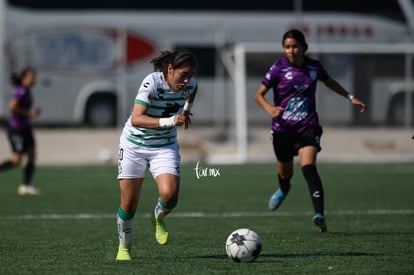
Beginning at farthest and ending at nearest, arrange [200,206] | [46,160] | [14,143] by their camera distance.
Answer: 1. [46,160]
2. [14,143]
3. [200,206]

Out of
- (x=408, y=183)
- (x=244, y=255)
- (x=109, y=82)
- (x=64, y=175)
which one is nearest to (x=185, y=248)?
(x=244, y=255)

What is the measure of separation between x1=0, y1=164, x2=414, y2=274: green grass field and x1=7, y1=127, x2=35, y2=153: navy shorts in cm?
80

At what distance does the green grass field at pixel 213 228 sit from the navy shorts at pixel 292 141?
82 centimetres

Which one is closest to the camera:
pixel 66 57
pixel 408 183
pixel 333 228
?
pixel 333 228

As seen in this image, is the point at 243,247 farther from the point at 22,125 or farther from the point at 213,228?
the point at 22,125

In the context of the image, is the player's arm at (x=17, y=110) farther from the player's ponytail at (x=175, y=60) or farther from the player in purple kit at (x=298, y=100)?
the player's ponytail at (x=175, y=60)

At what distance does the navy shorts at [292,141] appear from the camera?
10391 millimetres

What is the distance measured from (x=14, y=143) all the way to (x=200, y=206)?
377cm

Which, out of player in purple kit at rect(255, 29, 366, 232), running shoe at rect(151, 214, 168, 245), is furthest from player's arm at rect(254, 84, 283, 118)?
running shoe at rect(151, 214, 168, 245)

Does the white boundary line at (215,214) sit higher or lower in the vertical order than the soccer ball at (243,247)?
lower

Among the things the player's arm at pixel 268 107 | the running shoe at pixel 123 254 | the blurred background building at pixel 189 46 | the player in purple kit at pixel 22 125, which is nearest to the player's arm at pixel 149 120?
the running shoe at pixel 123 254

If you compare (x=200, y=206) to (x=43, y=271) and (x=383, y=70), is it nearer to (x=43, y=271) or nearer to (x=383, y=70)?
(x=43, y=271)

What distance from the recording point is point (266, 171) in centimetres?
2091

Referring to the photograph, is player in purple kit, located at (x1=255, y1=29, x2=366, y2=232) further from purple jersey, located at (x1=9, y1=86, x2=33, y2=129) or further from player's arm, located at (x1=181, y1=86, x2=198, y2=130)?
purple jersey, located at (x1=9, y1=86, x2=33, y2=129)
